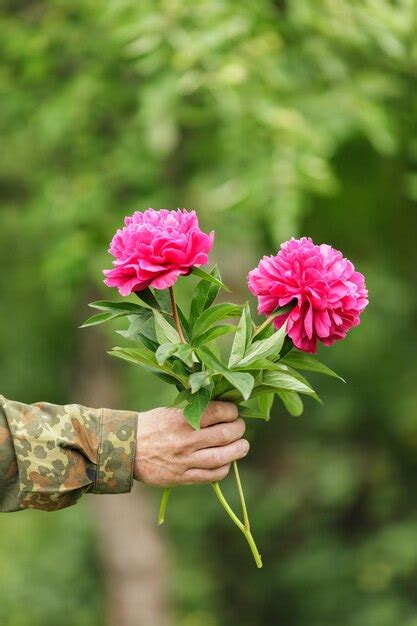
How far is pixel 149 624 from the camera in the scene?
7.09 m

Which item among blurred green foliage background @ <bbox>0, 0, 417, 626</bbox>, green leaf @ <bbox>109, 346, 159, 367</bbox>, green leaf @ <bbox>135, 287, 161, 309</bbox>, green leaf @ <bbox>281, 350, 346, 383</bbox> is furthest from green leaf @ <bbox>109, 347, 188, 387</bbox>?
blurred green foliage background @ <bbox>0, 0, 417, 626</bbox>

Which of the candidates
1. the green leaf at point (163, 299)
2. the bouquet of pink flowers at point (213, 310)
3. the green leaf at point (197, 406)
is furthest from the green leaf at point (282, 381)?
the green leaf at point (163, 299)

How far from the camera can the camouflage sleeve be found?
2252 millimetres

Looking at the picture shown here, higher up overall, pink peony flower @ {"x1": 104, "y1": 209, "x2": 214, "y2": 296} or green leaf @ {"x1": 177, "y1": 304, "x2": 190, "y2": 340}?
pink peony flower @ {"x1": 104, "y1": 209, "x2": 214, "y2": 296}

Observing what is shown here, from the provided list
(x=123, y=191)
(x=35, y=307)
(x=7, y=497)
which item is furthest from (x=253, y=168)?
(x=35, y=307)

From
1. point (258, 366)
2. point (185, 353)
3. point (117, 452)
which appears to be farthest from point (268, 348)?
point (117, 452)

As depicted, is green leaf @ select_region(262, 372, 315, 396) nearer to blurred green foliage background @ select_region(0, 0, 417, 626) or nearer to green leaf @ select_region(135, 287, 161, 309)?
green leaf @ select_region(135, 287, 161, 309)

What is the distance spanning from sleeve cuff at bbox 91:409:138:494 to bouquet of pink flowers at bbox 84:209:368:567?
0.17 meters

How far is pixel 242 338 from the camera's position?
6.91 ft

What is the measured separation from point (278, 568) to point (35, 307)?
7.73 ft

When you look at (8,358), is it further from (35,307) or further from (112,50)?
(112,50)

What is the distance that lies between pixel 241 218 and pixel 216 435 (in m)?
3.44

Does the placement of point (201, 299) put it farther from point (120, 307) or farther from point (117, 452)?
point (117, 452)

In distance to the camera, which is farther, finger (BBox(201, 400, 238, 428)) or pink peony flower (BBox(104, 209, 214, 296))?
finger (BBox(201, 400, 238, 428))
